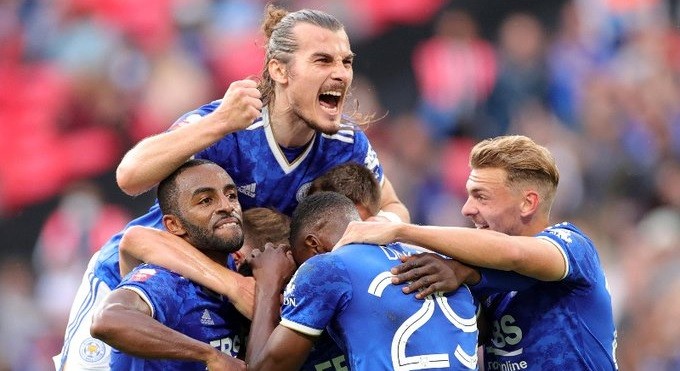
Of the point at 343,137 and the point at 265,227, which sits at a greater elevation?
the point at 343,137

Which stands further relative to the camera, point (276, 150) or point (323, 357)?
point (276, 150)

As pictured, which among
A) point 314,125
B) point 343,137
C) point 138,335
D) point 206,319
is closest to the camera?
point 138,335

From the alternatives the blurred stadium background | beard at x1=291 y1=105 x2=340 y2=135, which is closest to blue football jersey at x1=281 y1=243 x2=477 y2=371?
beard at x1=291 y1=105 x2=340 y2=135

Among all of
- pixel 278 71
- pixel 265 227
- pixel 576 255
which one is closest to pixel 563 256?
pixel 576 255

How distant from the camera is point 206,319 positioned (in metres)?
5.65

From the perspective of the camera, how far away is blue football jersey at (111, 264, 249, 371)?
5.45 metres

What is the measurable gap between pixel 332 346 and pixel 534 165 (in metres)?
1.33

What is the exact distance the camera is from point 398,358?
5227 millimetres

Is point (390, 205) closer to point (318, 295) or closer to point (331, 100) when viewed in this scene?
point (331, 100)

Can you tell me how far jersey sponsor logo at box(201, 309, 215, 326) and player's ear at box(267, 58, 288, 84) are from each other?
154 centimetres

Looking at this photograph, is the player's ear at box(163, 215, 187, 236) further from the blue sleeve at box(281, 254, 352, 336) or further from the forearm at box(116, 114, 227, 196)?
the blue sleeve at box(281, 254, 352, 336)

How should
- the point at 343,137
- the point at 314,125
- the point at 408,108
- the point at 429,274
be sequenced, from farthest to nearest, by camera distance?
the point at 408,108 → the point at 343,137 → the point at 314,125 → the point at 429,274

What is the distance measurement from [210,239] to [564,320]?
171 cm

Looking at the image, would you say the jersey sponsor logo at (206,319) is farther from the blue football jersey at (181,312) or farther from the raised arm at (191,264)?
the raised arm at (191,264)
